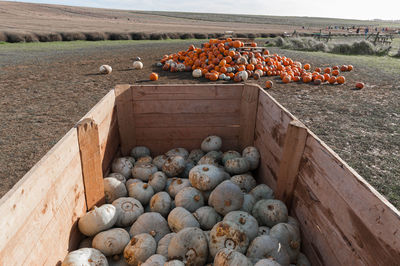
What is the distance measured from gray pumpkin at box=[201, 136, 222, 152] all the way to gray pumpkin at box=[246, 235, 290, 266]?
2075 millimetres

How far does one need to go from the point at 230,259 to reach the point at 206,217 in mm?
907

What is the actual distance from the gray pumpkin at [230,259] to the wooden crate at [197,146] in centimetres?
77

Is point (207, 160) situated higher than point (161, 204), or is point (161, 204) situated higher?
point (207, 160)

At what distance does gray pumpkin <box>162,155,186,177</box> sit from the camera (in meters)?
4.15

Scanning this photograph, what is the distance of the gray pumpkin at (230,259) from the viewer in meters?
2.33

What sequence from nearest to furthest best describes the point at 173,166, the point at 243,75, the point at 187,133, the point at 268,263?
the point at 268,263 < the point at 173,166 < the point at 187,133 < the point at 243,75

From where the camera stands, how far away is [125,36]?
30.8 m

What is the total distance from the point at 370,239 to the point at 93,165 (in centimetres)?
269

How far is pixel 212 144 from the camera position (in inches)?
179

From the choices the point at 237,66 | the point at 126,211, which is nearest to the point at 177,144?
the point at 126,211

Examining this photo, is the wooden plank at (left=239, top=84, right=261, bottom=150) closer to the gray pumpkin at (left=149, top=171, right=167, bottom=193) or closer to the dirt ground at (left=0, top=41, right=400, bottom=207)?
the gray pumpkin at (left=149, top=171, right=167, bottom=193)

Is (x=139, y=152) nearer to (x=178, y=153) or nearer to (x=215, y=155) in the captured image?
(x=178, y=153)

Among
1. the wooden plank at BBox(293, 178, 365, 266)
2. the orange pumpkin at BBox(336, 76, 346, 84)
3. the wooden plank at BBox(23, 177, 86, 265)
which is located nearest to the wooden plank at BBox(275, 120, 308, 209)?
the wooden plank at BBox(293, 178, 365, 266)

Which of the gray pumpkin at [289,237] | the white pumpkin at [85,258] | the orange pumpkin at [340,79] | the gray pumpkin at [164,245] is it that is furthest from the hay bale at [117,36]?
the gray pumpkin at [289,237]
